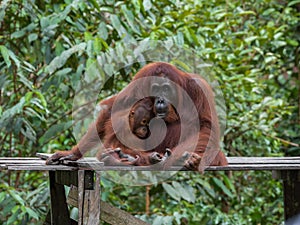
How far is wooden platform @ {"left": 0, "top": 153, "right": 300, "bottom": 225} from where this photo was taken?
2359mm

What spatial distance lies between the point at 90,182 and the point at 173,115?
18.9 inches

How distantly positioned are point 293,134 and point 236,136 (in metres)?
0.78

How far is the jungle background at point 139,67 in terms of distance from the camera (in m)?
3.59

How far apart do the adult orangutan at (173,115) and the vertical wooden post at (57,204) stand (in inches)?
22.6

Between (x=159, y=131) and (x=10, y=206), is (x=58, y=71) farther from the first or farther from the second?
(x=159, y=131)

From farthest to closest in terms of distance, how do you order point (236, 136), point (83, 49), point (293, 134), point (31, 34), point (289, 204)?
point (293, 134) < point (236, 136) < point (31, 34) < point (83, 49) < point (289, 204)

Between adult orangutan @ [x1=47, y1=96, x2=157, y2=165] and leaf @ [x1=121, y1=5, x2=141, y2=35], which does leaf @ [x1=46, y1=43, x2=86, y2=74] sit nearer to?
leaf @ [x1=121, y1=5, x2=141, y2=35]

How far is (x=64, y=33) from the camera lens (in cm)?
388

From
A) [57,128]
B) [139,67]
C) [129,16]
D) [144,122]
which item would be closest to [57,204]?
[57,128]

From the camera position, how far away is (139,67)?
384 centimetres

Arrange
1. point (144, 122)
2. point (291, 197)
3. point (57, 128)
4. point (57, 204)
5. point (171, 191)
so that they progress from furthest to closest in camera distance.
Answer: point (171, 191) → point (57, 128) → point (291, 197) → point (57, 204) → point (144, 122)

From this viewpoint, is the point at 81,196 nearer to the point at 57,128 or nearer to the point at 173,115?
the point at 173,115

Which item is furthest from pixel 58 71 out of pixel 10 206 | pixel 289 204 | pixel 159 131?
pixel 289 204

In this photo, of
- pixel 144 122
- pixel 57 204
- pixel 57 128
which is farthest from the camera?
pixel 57 128
